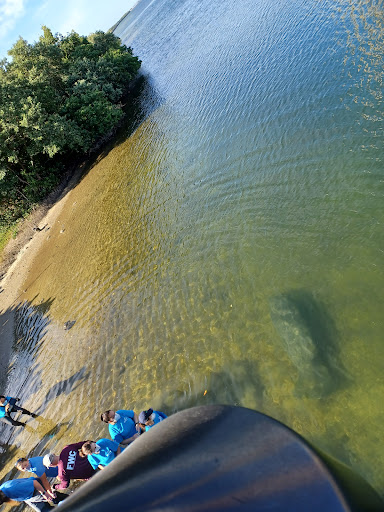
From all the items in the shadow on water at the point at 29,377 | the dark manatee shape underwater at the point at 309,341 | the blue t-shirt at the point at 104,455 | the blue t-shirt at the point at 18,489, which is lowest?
the dark manatee shape underwater at the point at 309,341

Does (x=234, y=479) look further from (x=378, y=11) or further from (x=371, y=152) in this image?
(x=378, y=11)

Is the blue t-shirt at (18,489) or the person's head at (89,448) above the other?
the blue t-shirt at (18,489)

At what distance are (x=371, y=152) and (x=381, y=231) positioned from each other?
4020mm

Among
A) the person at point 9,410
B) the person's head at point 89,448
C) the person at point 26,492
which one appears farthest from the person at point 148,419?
the person at point 9,410

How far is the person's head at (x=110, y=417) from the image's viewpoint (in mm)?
7926

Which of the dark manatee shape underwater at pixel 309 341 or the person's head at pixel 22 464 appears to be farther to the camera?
the dark manatee shape underwater at pixel 309 341

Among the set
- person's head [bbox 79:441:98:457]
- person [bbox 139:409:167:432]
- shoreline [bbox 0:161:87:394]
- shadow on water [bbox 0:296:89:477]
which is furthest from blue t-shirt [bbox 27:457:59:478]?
shoreline [bbox 0:161:87:394]

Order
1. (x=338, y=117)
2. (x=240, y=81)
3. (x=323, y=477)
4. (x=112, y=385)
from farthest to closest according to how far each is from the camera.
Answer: (x=240, y=81) → (x=338, y=117) → (x=112, y=385) → (x=323, y=477)

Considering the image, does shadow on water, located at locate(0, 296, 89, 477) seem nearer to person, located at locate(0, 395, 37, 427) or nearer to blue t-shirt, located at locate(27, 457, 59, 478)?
person, located at locate(0, 395, 37, 427)

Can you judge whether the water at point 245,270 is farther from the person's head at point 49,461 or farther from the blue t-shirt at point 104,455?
the blue t-shirt at point 104,455

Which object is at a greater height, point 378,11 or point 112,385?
point 112,385

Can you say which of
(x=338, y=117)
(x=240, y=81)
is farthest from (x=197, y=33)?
(x=338, y=117)

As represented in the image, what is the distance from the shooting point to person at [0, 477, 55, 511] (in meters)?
7.83

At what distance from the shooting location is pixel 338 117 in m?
14.9
